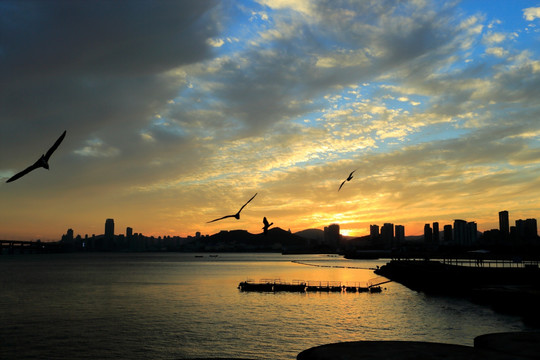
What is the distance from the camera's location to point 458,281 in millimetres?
100938

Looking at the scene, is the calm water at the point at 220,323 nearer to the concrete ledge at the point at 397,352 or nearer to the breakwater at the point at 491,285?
the breakwater at the point at 491,285

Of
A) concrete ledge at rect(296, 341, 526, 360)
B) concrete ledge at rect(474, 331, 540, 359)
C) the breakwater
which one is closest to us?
concrete ledge at rect(296, 341, 526, 360)

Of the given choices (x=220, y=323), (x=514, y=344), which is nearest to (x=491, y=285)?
(x=220, y=323)

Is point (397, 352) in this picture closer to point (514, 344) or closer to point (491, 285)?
point (514, 344)

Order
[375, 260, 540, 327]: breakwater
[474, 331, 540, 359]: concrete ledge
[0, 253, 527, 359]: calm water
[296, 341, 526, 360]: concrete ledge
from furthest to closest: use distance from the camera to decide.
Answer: [375, 260, 540, 327]: breakwater < [0, 253, 527, 359]: calm water < [474, 331, 540, 359]: concrete ledge < [296, 341, 526, 360]: concrete ledge

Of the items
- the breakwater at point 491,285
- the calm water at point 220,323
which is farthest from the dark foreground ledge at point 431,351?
the breakwater at point 491,285

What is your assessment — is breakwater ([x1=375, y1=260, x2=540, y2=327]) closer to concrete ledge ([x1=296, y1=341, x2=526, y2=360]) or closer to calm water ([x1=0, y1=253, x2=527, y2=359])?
calm water ([x1=0, y1=253, x2=527, y2=359])

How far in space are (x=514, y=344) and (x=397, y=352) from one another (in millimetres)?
7170

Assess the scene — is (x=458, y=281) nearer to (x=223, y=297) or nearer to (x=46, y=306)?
(x=223, y=297)

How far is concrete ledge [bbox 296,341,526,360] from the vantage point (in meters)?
20.0

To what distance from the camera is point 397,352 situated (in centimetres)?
2105

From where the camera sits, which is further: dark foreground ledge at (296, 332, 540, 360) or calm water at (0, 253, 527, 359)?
calm water at (0, 253, 527, 359)

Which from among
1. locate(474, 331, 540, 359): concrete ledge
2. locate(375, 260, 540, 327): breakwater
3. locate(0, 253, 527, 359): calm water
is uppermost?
locate(474, 331, 540, 359): concrete ledge

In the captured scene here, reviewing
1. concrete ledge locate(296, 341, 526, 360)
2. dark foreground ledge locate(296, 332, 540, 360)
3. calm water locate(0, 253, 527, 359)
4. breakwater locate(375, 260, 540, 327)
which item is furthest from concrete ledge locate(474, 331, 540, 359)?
breakwater locate(375, 260, 540, 327)
